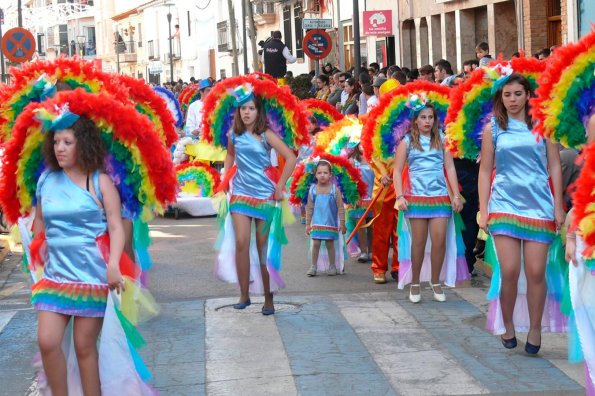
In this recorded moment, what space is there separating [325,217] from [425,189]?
2191 millimetres

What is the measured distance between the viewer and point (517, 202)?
7.88 m

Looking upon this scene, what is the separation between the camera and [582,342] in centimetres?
596

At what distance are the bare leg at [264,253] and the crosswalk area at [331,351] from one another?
163mm

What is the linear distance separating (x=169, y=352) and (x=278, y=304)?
81.6 inches

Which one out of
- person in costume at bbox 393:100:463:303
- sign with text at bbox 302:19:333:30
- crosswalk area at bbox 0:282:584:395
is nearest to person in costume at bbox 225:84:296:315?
crosswalk area at bbox 0:282:584:395

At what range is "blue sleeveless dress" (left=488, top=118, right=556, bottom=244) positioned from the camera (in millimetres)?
7773

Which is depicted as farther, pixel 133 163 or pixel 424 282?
pixel 424 282

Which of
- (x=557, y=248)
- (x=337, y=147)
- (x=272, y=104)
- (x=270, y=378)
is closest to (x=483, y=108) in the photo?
(x=557, y=248)

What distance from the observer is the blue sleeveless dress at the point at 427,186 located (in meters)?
10.1

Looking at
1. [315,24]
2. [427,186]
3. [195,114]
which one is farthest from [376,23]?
[427,186]

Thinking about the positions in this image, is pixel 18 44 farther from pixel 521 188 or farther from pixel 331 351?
pixel 521 188

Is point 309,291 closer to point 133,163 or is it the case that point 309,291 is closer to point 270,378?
point 270,378

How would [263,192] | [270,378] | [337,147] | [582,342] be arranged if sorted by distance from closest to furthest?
[582,342] → [270,378] → [263,192] → [337,147]

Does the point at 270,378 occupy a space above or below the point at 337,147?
below
